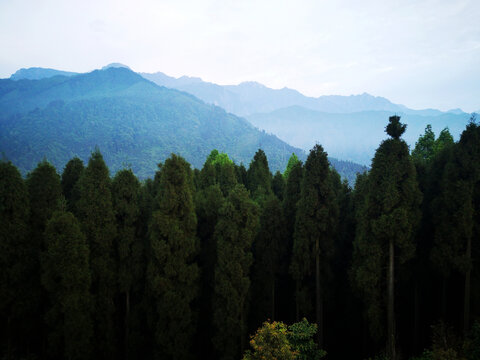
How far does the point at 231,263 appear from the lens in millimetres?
13836

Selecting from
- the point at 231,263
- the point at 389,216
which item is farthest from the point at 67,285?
the point at 389,216

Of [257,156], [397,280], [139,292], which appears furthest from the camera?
[257,156]

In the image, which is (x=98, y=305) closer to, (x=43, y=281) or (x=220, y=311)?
(x=43, y=281)

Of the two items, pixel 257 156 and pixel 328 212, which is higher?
pixel 257 156

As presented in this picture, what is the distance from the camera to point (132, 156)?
178 m

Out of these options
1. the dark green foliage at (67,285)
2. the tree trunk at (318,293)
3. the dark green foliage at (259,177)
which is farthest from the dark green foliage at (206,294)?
the dark green foliage at (259,177)

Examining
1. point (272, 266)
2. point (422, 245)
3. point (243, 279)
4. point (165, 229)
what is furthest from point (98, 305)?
point (422, 245)

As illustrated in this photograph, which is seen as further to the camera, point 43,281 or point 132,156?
point 132,156

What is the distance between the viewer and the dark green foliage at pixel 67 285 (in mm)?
12789

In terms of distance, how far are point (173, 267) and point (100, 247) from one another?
396cm

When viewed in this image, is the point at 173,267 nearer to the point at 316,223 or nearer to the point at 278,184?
the point at 316,223

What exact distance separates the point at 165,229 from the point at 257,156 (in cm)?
2028

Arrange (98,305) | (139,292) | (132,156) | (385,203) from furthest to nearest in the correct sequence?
(132,156)
(139,292)
(98,305)
(385,203)

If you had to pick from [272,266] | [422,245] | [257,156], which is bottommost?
[272,266]
